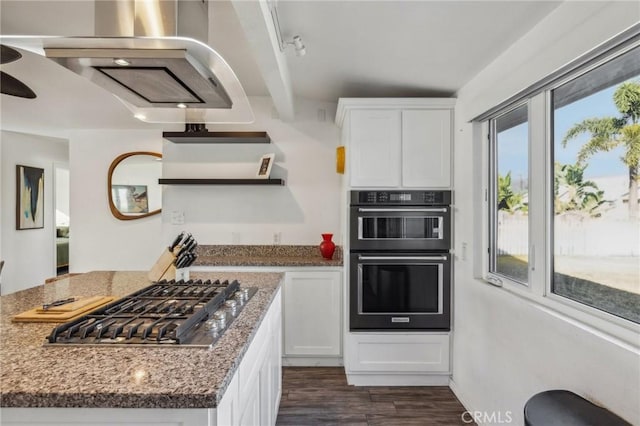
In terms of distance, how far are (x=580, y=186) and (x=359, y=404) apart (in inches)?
77.8

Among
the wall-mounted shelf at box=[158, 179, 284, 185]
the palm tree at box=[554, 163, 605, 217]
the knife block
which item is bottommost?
the knife block

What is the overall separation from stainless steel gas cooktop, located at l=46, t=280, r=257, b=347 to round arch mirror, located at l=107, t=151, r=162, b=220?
3.01m

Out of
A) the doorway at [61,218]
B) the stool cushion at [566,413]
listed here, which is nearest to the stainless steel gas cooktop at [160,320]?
the stool cushion at [566,413]

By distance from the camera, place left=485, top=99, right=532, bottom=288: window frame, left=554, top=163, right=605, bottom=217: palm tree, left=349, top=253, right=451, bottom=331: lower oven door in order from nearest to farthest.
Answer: left=554, top=163, right=605, bottom=217: palm tree → left=485, top=99, right=532, bottom=288: window frame → left=349, top=253, right=451, bottom=331: lower oven door

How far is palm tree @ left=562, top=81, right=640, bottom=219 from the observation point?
1.26 metres

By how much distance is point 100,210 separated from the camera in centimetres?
431

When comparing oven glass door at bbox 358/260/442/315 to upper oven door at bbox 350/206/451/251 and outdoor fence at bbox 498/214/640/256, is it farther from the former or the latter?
outdoor fence at bbox 498/214/640/256

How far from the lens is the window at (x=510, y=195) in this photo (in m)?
1.95

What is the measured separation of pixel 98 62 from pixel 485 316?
93.4 inches

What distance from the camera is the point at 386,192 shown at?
2.77 m

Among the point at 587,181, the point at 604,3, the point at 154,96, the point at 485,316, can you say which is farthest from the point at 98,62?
the point at 485,316

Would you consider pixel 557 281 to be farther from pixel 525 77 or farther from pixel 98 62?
pixel 98 62

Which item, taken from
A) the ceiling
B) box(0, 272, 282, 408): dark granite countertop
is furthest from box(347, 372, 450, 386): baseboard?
the ceiling

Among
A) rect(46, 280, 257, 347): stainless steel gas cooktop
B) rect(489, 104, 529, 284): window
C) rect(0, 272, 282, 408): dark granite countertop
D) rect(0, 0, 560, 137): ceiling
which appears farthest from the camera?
rect(489, 104, 529, 284): window
